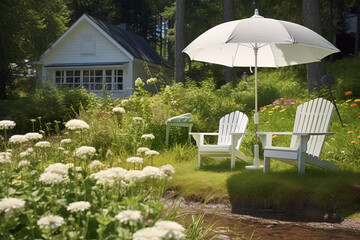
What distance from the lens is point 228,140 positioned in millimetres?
6953

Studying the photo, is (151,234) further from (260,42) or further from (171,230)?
(260,42)

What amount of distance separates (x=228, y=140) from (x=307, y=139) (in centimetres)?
171

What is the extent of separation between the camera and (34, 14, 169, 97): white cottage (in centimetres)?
1984

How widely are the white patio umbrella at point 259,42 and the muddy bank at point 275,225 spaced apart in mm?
1310

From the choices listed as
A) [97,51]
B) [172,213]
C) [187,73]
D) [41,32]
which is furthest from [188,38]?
[172,213]

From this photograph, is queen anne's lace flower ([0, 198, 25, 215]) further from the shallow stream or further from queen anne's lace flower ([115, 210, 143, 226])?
the shallow stream

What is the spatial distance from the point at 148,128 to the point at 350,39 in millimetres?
15172

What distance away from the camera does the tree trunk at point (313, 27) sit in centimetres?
1027

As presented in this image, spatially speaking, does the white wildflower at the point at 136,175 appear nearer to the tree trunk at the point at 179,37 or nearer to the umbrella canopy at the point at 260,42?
the umbrella canopy at the point at 260,42

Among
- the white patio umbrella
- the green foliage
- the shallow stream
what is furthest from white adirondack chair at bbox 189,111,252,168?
the green foliage

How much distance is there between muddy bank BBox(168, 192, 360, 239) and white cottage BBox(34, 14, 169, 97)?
48.7ft

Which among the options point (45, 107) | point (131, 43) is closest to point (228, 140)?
point (45, 107)

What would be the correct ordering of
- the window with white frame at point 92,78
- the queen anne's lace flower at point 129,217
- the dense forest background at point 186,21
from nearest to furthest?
the queen anne's lace flower at point 129,217 → the dense forest background at point 186,21 → the window with white frame at point 92,78

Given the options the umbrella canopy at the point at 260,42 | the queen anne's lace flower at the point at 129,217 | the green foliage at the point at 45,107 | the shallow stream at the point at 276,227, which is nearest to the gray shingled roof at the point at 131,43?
the green foliage at the point at 45,107
